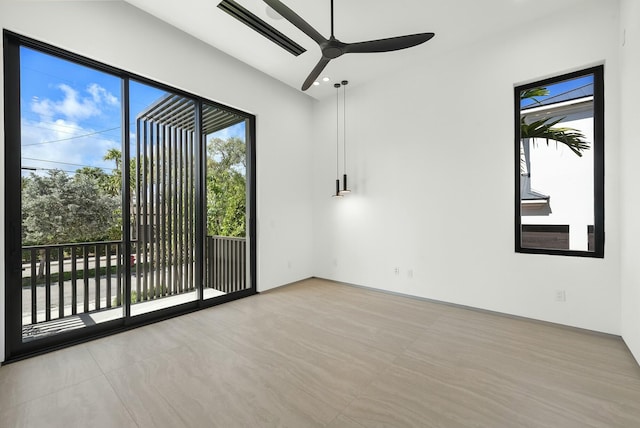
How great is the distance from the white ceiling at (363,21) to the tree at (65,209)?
6.24 ft

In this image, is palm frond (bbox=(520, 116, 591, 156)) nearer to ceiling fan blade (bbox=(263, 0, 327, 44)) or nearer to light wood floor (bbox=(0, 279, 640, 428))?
light wood floor (bbox=(0, 279, 640, 428))

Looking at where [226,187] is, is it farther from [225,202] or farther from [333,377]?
[333,377]

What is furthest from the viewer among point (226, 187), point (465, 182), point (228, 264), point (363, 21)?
point (228, 264)

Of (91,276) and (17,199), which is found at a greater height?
(17,199)

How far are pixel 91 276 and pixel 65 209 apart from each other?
941 millimetres

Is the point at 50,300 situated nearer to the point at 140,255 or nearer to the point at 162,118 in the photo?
the point at 140,255

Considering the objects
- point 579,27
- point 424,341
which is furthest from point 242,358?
point 579,27

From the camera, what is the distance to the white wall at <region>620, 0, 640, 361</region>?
219 centimetres

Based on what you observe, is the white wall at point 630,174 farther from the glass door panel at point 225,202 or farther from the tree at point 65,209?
the tree at point 65,209

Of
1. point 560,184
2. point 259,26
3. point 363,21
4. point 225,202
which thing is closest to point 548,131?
point 560,184

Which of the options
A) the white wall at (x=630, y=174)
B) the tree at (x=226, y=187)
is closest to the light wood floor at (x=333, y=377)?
the white wall at (x=630, y=174)

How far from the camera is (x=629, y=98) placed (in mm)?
2352

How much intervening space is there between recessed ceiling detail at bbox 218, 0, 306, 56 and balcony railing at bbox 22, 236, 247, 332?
272cm

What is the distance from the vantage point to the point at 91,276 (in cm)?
325
